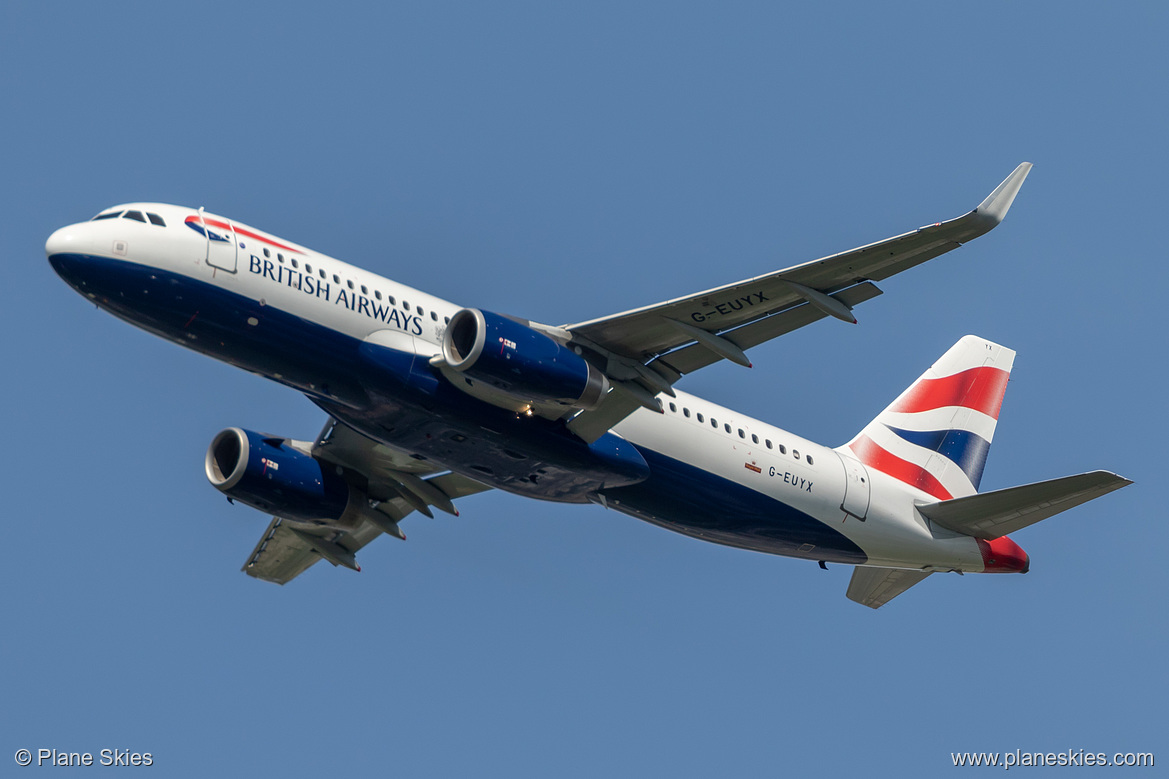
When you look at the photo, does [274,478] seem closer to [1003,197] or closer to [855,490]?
[855,490]

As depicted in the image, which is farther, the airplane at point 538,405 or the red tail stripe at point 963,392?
the red tail stripe at point 963,392

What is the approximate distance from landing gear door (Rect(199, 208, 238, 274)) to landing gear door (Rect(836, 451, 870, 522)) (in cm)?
1705

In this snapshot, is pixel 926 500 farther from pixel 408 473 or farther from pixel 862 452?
pixel 408 473

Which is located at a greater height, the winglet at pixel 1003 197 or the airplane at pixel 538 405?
the winglet at pixel 1003 197

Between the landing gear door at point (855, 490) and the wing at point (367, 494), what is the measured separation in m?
9.78

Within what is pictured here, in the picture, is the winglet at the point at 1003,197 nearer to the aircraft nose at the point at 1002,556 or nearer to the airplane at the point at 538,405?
the airplane at the point at 538,405

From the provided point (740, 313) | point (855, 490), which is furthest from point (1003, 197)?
point (855, 490)

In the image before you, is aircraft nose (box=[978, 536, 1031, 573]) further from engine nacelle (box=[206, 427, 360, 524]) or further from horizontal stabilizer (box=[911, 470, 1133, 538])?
engine nacelle (box=[206, 427, 360, 524])

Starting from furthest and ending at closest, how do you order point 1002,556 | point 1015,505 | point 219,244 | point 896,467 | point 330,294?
1. point 896,467
2. point 1002,556
3. point 1015,505
4. point 330,294
5. point 219,244

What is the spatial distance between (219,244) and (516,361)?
7.03m

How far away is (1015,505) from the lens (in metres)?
37.0

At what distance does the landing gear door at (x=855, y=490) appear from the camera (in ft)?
124

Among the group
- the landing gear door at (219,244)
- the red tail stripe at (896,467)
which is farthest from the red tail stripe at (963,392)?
the landing gear door at (219,244)

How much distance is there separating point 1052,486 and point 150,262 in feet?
72.8
